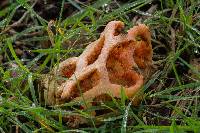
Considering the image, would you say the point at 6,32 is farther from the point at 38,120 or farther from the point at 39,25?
the point at 38,120

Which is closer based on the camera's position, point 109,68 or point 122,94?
point 122,94

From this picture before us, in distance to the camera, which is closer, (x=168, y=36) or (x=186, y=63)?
(x=186, y=63)

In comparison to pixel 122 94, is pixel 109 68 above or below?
above

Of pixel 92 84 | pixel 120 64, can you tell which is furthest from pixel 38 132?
pixel 120 64
